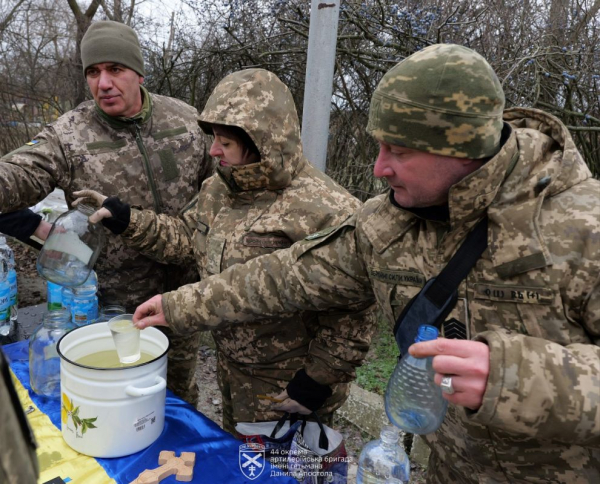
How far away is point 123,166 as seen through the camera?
250cm

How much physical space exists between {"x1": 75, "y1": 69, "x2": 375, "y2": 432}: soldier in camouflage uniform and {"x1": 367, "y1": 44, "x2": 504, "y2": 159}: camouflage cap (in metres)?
0.76

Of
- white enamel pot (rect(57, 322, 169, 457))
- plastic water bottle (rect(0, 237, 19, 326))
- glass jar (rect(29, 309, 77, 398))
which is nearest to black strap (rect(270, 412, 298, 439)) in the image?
white enamel pot (rect(57, 322, 169, 457))

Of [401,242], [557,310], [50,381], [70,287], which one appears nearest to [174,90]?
[70,287]

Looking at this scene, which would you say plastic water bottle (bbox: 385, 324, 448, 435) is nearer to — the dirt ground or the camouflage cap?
the camouflage cap

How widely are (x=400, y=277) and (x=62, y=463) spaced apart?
46.7 inches

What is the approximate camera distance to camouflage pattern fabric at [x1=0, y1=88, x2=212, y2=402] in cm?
236

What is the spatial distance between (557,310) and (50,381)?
178 centimetres

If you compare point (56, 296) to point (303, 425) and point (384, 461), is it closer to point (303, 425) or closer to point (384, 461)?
point (303, 425)

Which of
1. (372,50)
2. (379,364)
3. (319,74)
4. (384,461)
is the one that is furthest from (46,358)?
(372,50)

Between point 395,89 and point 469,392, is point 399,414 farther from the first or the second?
point 395,89

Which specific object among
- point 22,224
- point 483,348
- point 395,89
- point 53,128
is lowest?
point 22,224

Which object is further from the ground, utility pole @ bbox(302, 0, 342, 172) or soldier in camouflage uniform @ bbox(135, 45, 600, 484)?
utility pole @ bbox(302, 0, 342, 172)

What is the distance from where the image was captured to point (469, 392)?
101cm

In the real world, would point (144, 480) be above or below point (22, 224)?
below
